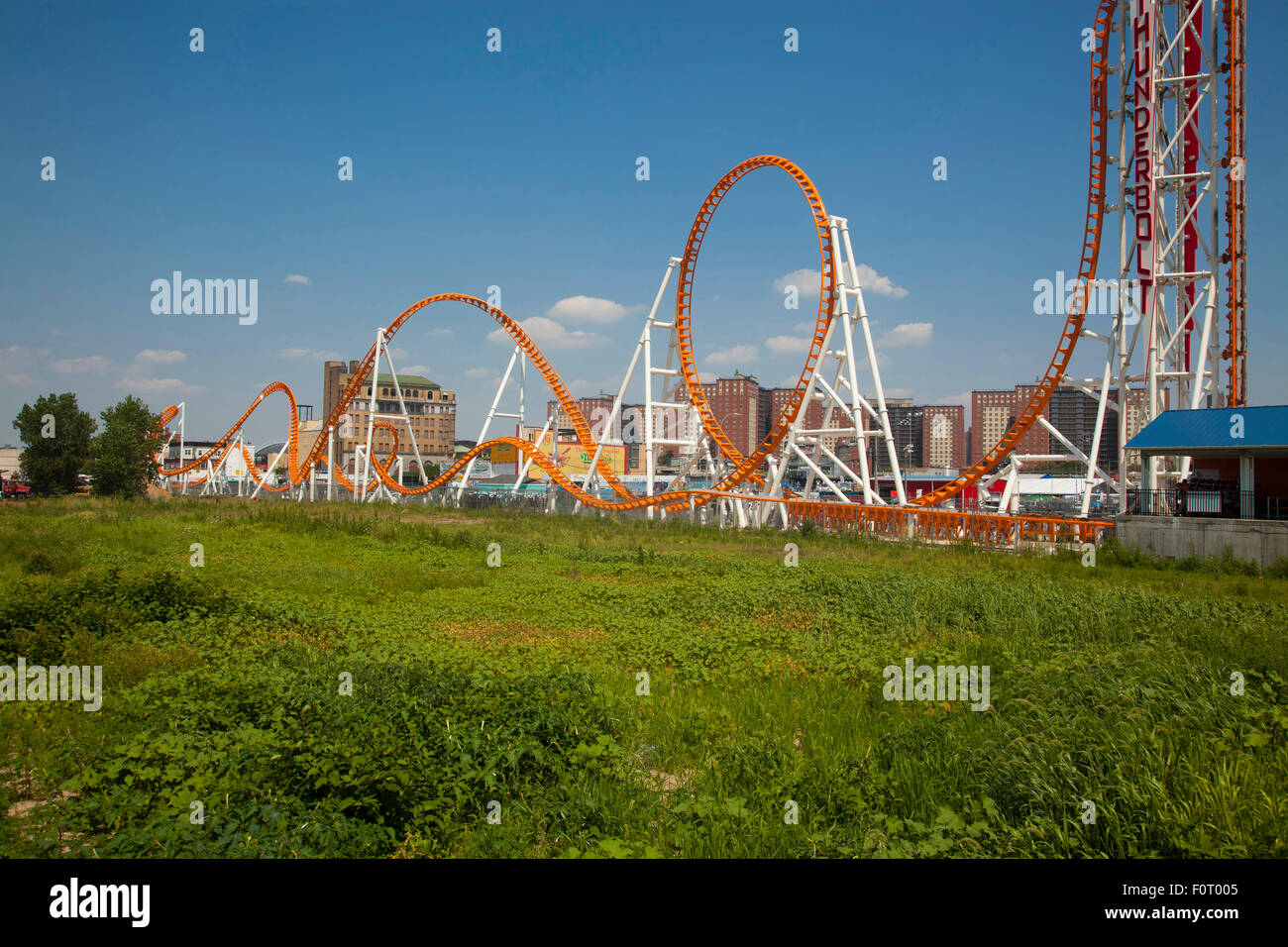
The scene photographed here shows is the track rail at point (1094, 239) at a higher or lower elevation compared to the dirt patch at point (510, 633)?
higher

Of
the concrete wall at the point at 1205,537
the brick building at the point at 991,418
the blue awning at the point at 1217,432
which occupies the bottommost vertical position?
the concrete wall at the point at 1205,537

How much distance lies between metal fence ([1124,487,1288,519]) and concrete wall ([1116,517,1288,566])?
1.42ft

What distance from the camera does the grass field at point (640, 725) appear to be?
4.28 metres

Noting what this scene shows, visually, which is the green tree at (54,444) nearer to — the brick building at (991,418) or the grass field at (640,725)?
the grass field at (640,725)

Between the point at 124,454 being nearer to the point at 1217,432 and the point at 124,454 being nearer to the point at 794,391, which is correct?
the point at 794,391

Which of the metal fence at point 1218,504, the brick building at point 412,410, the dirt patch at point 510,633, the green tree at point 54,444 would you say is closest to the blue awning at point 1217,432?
the metal fence at point 1218,504

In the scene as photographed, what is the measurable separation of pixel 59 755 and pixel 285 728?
4.35ft

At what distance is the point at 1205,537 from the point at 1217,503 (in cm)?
155

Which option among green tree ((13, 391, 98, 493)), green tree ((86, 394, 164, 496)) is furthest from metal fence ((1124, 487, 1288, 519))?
green tree ((13, 391, 98, 493))

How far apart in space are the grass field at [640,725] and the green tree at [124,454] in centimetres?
3614

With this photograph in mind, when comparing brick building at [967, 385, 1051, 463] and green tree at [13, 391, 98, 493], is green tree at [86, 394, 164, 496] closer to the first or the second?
green tree at [13, 391, 98, 493]

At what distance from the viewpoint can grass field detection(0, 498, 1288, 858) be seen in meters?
4.28
